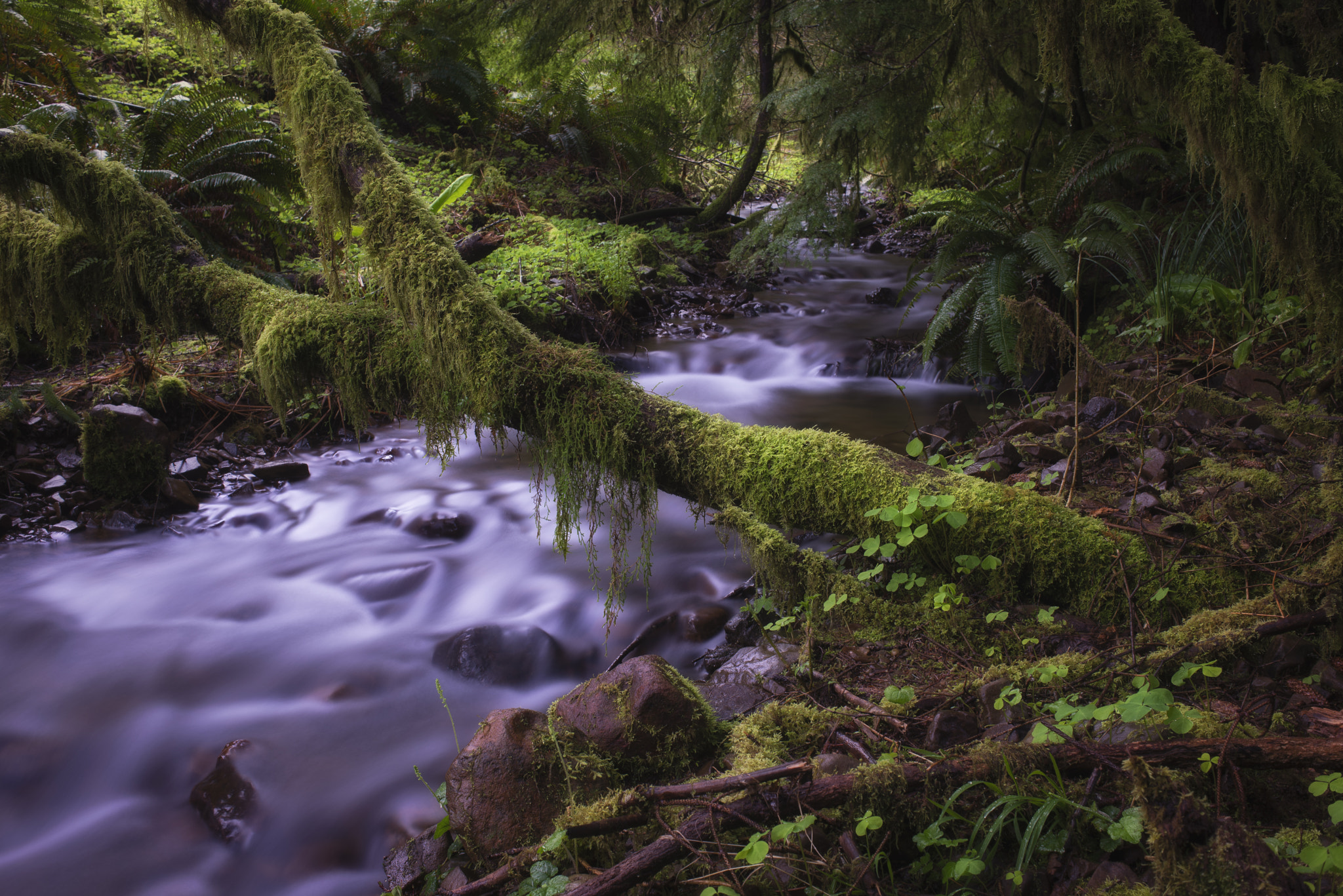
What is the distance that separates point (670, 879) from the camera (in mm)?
1754

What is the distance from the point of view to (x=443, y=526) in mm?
5324

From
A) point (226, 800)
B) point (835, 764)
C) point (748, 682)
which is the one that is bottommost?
point (226, 800)

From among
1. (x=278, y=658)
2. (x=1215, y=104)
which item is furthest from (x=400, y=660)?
(x=1215, y=104)

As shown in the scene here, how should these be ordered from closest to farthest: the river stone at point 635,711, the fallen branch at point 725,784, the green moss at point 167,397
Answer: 1. the fallen branch at point 725,784
2. the river stone at point 635,711
3. the green moss at point 167,397

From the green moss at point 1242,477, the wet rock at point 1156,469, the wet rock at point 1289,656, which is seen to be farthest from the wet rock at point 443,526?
the wet rock at point 1289,656

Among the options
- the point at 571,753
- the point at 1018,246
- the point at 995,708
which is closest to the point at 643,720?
the point at 571,753

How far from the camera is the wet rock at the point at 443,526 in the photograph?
17.3 ft

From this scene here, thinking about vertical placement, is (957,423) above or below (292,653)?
above

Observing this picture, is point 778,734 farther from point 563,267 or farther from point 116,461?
point 563,267

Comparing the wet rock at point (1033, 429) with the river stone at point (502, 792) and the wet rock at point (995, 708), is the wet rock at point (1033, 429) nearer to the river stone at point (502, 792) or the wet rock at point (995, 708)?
the wet rock at point (995, 708)

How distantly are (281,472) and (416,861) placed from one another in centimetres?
446

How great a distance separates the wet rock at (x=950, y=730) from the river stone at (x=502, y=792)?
111 centimetres

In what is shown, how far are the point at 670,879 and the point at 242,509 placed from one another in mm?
5108

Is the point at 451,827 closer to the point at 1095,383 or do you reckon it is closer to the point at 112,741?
the point at 112,741
